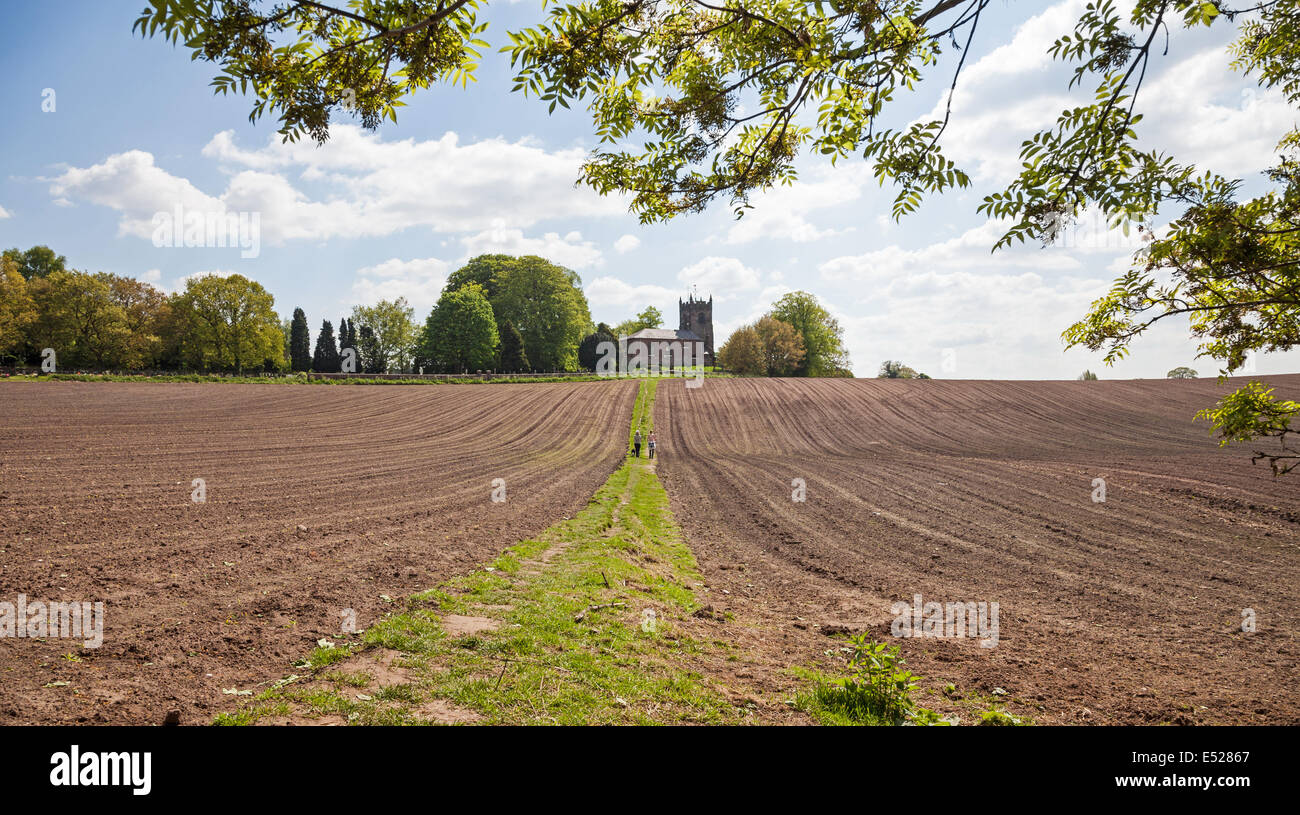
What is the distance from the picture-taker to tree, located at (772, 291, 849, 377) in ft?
291

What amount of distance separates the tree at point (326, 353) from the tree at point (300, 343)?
43.3 inches

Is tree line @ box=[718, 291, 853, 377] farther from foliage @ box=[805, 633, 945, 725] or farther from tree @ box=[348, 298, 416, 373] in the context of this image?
foliage @ box=[805, 633, 945, 725]

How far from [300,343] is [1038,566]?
10079 centimetres

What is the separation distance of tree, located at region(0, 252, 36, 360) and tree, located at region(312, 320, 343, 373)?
35.5 meters

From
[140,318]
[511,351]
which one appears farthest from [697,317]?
[140,318]

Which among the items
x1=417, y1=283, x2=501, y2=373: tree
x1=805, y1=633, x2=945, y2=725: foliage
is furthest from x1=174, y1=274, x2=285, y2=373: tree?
x1=805, y1=633, x2=945, y2=725: foliage

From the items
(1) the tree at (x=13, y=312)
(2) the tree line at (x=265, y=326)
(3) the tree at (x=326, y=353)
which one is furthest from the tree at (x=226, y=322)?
(3) the tree at (x=326, y=353)

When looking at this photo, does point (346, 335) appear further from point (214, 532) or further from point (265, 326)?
point (214, 532)

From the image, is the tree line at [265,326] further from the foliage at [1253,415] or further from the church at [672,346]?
the foliage at [1253,415]

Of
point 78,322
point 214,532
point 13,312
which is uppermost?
point 13,312

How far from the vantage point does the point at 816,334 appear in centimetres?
9019

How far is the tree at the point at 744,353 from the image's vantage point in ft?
→ 261

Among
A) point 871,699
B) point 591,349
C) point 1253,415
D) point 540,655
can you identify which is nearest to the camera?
point 1253,415
